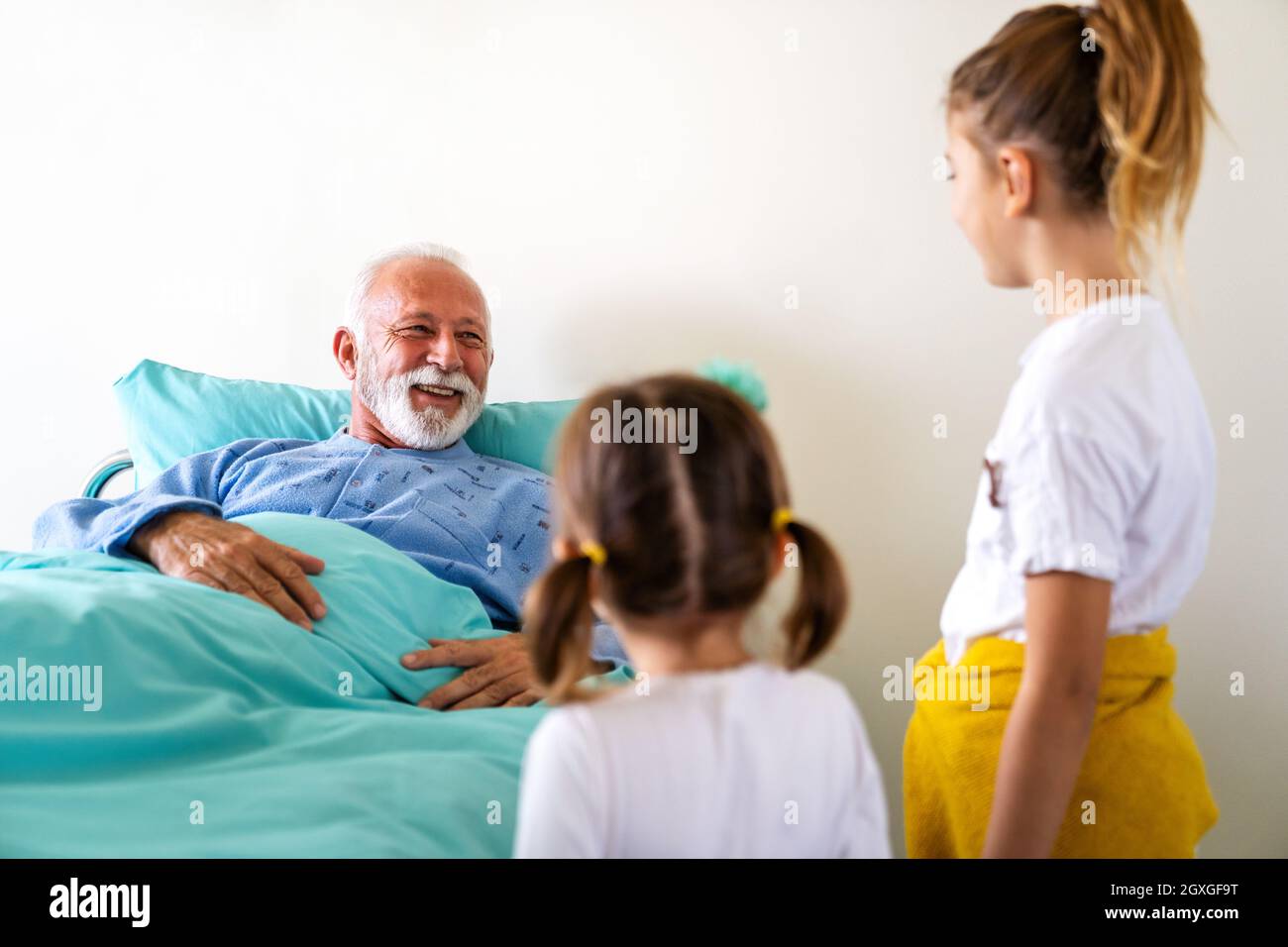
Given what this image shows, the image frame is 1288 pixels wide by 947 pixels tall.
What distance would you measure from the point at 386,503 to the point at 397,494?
3cm

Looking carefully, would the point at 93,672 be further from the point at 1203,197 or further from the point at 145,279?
the point at 1203,197

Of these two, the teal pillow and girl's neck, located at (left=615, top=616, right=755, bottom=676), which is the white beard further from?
girl's neck, located at (left=615, top=616, right=755, bottom=676)

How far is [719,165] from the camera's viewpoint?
2562mm

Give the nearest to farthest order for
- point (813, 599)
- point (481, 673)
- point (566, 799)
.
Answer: point (566, 799)
point (813, 599)
point (481, 673)

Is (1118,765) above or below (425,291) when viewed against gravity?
below

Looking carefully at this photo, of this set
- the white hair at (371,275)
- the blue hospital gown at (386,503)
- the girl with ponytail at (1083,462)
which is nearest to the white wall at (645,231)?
the white hair at (371,275)

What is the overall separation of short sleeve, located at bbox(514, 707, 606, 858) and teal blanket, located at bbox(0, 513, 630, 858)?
1.02ft

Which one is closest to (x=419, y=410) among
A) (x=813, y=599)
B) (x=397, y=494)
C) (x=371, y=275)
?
(x=397, y=494)

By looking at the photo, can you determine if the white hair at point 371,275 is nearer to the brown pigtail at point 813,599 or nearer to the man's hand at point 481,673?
the man's hand at point 481,673

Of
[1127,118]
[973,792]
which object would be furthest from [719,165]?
[973,792]

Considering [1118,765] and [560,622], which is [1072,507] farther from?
[560,622]

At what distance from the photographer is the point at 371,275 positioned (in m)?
2.54

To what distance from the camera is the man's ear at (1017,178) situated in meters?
1.26
